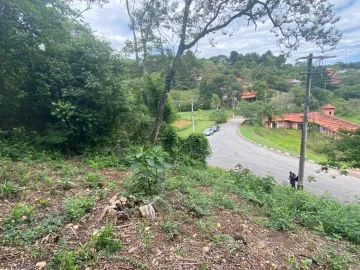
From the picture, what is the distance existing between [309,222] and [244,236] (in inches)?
61.1

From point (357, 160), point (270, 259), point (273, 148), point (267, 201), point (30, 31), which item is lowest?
point (273, 148)

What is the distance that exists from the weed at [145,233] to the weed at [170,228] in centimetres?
15

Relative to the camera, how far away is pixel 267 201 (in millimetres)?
4062

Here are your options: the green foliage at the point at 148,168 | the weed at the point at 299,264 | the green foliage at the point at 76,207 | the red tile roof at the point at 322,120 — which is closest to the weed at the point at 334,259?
the weed at the point at 299,264

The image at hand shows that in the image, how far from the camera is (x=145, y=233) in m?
2.21

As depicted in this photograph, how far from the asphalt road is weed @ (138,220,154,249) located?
25.9ft

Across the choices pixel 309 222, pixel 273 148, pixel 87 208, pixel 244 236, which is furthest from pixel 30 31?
pixel 273 148

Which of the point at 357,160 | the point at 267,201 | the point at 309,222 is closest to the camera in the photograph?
the point at 309,222

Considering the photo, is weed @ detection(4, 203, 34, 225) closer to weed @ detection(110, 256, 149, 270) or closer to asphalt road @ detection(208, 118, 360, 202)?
weed @ detection(110, 256, 149, 270)

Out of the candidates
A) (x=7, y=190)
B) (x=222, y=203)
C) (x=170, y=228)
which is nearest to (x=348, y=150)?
(x=222, y=203)

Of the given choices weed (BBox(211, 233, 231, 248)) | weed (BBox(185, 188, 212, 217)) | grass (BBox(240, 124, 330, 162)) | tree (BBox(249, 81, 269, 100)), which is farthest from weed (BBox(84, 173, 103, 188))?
tree (BBox(249, 81, 269, 100))

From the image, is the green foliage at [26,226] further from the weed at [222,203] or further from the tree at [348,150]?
the tree at [348,150]

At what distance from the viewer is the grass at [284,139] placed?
59.0 feet

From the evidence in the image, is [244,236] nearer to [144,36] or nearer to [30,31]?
[30,31]
